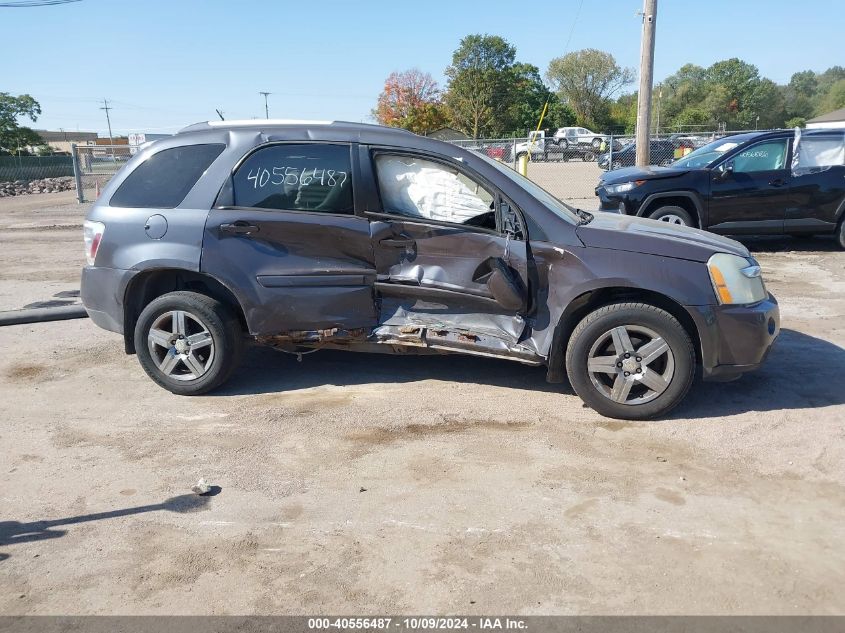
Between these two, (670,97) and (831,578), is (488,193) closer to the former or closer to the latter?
(831,578)

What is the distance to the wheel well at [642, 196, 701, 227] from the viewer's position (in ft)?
34.9

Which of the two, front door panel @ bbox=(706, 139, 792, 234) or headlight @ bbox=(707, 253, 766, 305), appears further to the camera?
front door panel @ bbox=(706, 139, 792, 234)

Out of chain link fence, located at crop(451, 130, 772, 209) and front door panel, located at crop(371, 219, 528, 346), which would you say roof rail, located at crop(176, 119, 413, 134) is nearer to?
front door panel, located at crop(371, 219, 528, 346)

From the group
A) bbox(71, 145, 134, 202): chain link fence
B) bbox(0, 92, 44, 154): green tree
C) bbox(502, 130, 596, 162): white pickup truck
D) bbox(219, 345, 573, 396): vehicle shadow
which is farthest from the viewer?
bbox(0, 92, 44, 154): green tree

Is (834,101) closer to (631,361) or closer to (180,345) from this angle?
(631,361)

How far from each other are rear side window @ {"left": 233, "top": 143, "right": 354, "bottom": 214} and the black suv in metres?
6.71

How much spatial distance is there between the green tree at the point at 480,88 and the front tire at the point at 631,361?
71.0 metres

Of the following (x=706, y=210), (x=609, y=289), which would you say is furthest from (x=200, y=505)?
(x=706, y=210)

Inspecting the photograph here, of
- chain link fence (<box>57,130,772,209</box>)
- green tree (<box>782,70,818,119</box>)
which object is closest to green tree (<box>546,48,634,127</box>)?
green tree (<box>782,70,818,119</box>)

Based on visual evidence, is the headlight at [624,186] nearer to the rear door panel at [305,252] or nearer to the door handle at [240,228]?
the rear door panel at [305,252]

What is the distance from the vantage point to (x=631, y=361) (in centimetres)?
462

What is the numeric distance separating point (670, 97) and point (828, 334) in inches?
3788

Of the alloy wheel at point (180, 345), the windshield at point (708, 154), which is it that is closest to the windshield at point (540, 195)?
the alloy wheel at point (180, 345)

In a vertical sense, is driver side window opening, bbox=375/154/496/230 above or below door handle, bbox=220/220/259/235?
above
